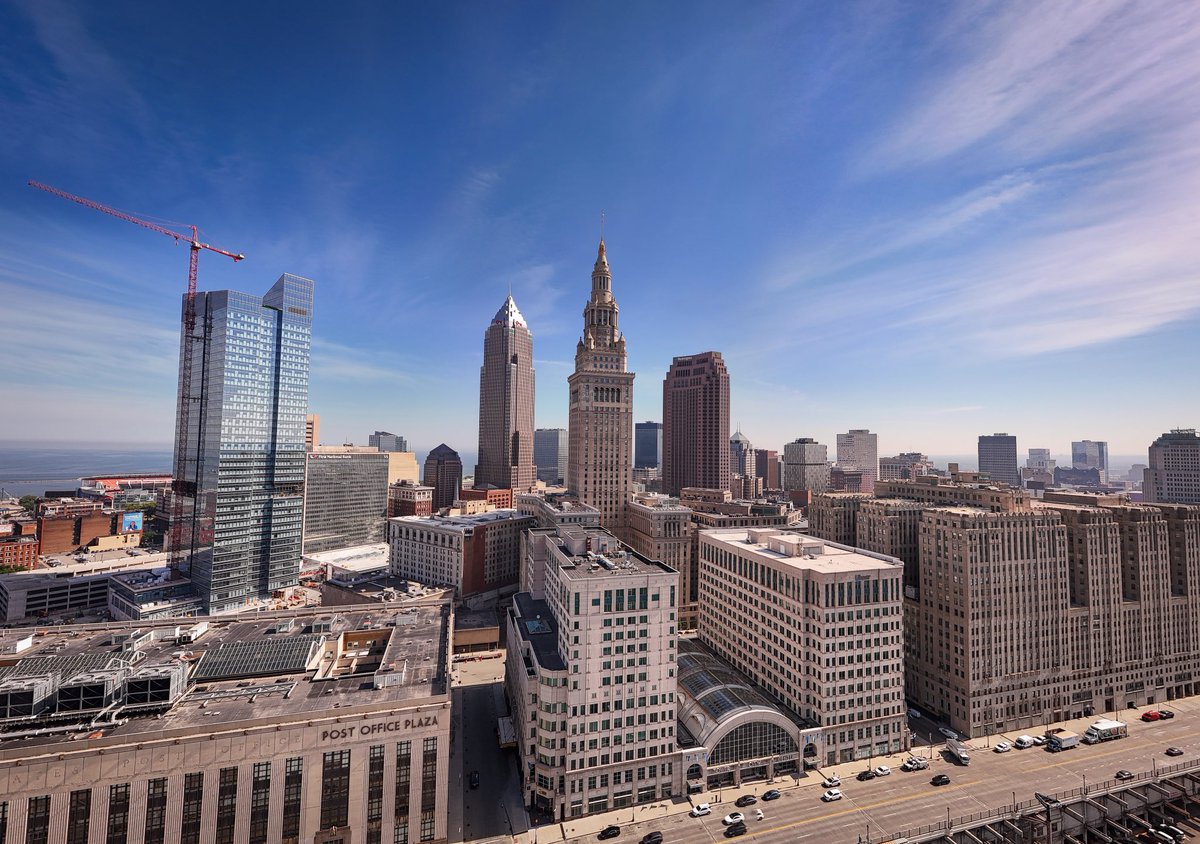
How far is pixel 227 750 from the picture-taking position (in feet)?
218

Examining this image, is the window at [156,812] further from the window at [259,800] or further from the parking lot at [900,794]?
the parking lot at [900,794]

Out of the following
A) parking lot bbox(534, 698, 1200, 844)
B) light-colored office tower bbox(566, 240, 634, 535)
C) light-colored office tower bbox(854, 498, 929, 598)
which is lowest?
parking lot bbox(534, 698, 1200, 844)

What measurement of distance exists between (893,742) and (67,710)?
13331 cm

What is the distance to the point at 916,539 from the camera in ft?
471

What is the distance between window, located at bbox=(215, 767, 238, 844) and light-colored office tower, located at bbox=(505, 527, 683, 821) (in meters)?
40.6

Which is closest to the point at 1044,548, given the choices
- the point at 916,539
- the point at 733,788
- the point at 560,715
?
the point at 916,539

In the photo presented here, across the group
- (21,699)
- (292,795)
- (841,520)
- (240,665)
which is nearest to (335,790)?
(292,795)

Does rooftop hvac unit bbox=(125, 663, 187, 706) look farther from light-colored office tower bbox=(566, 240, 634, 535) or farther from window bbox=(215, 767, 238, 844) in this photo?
light-colored office tower bbox=(566, 240, 634, 535)

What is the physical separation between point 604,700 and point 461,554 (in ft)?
339

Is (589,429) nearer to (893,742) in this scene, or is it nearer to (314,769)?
(893,742)

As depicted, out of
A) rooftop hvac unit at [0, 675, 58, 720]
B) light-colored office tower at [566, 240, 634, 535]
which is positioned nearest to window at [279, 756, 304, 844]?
rooftop hvac unit at [0, 675, 58, 720]

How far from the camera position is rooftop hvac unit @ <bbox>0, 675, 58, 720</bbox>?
6925cm

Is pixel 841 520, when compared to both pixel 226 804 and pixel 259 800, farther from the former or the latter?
pixel 226 804

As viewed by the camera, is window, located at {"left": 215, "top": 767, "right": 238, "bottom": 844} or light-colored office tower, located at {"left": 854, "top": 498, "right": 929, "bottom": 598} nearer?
window, located at {"left": 215, "top": 767, "right": 238, "bottom": 844}
